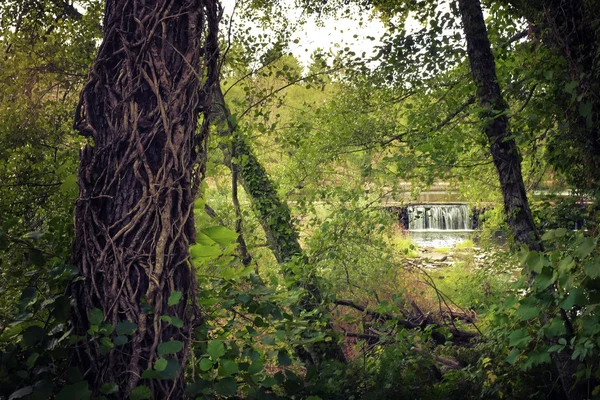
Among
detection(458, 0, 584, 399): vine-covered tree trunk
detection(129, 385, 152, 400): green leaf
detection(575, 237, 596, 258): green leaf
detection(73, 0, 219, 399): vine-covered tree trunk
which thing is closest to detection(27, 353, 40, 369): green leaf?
detection(73, 0, 219, 399): vine-covered tree trunk

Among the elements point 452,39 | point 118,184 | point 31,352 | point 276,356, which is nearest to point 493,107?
point 452,39

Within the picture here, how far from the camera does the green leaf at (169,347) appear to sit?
1.51 metres

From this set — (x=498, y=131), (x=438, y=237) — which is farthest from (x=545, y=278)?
(x=438, y=237)

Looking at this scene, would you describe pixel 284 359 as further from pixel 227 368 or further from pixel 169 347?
pixel 169 347

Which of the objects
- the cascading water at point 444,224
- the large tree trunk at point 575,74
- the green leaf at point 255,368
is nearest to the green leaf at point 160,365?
the green leaf at point 255,368

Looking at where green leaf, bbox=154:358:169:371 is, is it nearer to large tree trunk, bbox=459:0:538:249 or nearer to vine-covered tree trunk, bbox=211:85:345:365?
large tree trunk, bbox=459:0:538:249

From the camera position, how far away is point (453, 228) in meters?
21.3

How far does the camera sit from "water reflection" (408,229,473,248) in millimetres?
19656

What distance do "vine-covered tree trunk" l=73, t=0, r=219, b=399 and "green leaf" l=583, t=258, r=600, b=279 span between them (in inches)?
46.7

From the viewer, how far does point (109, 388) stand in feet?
4.84

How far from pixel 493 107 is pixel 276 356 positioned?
2.68m

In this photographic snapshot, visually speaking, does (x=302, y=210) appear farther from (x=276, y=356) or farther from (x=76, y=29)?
(x=276, y=356)

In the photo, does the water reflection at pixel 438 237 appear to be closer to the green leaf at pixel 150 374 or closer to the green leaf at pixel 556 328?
the green leaf at pixel 556 328

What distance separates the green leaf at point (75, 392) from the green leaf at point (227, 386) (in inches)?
14.0
